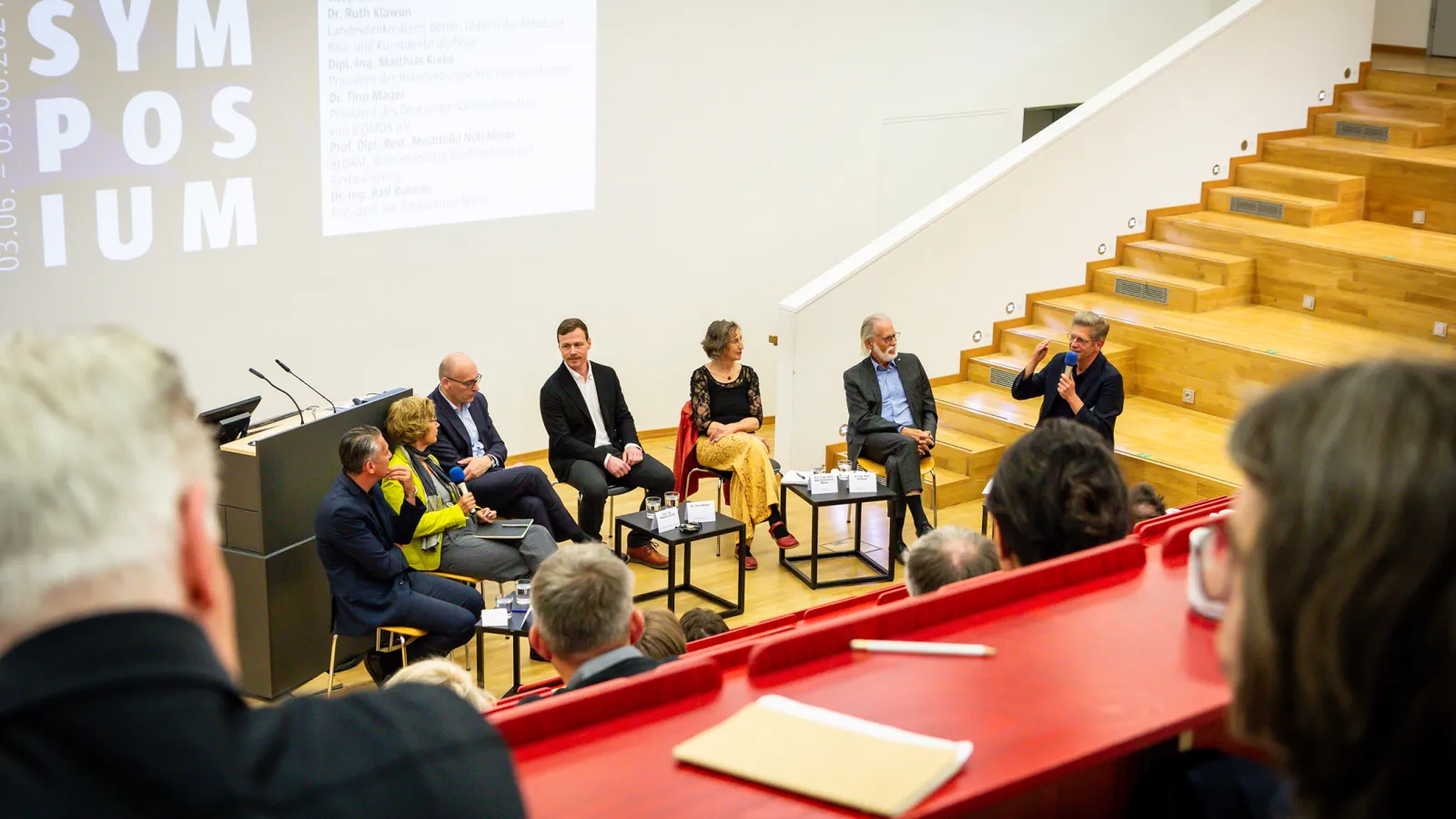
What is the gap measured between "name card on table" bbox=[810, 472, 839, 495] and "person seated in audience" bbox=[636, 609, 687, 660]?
10.0 ft

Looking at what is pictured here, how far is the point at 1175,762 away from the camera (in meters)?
1.67

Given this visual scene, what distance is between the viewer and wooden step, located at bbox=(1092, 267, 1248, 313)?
8367 mm

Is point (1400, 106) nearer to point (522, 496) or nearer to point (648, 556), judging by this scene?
point (648, 556)

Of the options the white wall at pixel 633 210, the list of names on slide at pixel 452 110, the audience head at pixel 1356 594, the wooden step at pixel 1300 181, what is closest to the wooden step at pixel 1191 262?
the wooden step at pixel 1300 181

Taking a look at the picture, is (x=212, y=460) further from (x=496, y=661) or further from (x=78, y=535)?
(x=496, y=661)

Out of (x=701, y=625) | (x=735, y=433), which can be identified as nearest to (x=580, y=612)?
(x=701, y=625)

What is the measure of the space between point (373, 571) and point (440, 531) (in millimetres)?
484

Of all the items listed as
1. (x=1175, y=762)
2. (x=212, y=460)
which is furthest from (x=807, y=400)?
(x=212, y=460)

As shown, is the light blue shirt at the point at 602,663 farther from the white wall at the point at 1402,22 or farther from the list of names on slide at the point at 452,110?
the white wall at the point at 1402,22

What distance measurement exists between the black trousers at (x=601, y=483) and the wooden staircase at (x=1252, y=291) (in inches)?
54.1

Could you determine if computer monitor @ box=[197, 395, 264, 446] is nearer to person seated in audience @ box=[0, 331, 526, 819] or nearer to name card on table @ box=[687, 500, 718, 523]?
name card on table @ box=[687, 500, 718, 523]

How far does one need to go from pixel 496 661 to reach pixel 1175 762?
4323 millimetres

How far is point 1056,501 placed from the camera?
2432 mm

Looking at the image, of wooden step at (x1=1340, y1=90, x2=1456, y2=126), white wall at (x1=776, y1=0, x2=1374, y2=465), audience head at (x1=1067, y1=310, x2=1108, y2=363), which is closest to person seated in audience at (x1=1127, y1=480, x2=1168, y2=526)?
audience head at (x1=1067, y1=310, x2=1108, y2=363)
